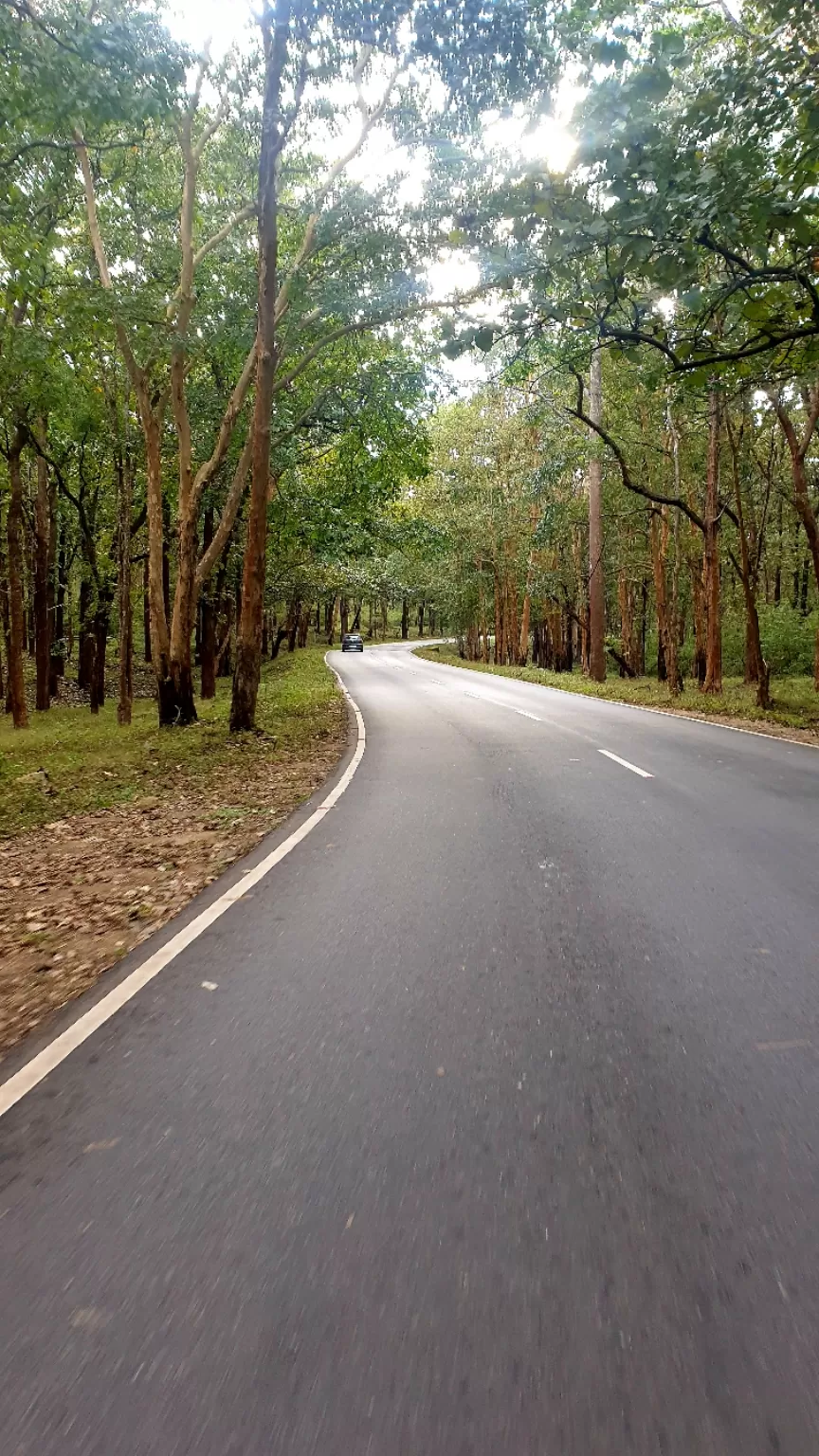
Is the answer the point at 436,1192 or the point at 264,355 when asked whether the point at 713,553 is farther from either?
the point at 436,1192

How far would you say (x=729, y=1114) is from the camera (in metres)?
2.90

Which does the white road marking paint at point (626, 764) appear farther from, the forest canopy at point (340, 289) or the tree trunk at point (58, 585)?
the tree trunk at point (58, 585)

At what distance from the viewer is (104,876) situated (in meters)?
6.65

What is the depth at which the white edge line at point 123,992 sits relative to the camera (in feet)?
10.9

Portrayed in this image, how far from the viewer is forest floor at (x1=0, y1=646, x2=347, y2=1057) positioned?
4.93 meters

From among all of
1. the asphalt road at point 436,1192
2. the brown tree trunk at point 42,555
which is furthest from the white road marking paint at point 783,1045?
the brown tree trunk at point 42,555

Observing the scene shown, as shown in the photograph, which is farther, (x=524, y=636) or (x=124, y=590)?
(x=524, y=636)

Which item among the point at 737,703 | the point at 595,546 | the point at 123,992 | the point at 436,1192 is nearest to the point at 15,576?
the point at 123,992

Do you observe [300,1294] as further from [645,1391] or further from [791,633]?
[791,633]

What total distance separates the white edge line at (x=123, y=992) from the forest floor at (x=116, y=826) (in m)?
0.25

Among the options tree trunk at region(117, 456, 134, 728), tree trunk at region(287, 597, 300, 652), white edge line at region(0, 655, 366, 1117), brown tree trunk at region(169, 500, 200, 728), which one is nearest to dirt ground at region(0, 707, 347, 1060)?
white edge line at region(0, 655, 366, 1117)

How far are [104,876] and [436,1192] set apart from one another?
4921 mm

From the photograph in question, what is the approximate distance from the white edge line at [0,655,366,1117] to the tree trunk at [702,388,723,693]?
16.1 meters

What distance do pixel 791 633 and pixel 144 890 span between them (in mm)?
31236
